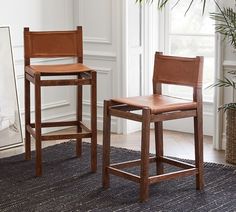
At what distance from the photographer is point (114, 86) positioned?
5.57m

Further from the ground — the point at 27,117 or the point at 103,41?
the point at 103,41

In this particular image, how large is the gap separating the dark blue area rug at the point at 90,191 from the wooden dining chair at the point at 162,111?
0.11 meters

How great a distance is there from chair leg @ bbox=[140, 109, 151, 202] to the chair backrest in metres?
1.19

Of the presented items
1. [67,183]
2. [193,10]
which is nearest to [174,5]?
[193,10]

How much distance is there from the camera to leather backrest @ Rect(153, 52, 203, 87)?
3783 mm

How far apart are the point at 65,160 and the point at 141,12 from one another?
168cm

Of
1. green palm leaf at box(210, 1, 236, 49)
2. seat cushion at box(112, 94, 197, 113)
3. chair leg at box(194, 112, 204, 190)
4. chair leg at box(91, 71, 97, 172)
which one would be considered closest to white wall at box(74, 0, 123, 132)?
green palm leaf at box(210, 1, 236, 49)

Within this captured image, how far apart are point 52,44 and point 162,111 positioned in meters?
1.27

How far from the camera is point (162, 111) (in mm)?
3639

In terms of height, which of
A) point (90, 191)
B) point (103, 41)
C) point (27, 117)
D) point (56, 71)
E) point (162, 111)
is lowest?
point (90, 191)

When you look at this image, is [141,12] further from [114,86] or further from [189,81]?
[189,81]

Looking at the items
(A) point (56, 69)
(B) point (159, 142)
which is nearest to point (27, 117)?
(A) point (56, 69)

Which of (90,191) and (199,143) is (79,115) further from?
(199,143)

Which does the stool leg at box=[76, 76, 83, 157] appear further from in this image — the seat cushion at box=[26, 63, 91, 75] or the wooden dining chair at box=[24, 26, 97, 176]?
the seat cushion at box=[26, 63, 91, 75]
